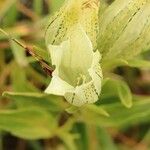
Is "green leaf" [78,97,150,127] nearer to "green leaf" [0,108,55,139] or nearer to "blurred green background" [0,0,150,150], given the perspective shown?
"blurred green background" [0,0,150,150]

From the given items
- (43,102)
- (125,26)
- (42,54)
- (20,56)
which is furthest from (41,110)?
(125,26)

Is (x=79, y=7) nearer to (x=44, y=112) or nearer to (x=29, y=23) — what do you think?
(x=44, y=112)

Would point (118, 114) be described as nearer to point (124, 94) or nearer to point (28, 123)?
point (124, 94)

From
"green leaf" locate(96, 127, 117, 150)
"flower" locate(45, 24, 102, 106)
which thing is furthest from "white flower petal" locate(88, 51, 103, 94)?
"green leaf" locate(96, 127, 117, 150)

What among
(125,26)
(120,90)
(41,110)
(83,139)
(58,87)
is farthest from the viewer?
(83,139)

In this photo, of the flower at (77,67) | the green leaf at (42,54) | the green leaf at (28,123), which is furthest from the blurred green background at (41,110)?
the flower at (77,67)

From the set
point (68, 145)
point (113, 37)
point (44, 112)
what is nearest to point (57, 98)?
point (44, 112)
